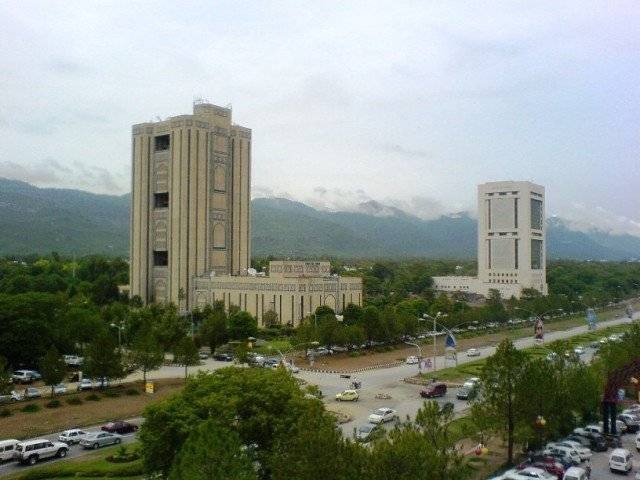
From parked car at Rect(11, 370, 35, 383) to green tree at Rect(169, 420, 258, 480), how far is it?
32.4 metres

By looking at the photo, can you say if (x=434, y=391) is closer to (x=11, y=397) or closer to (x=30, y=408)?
(x=30, y=408)

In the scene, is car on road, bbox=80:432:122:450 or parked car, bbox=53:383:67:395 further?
parked car, bbox=53:383:67:395

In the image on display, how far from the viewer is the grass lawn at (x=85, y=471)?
2539 centimetres

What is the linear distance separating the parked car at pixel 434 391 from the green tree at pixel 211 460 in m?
26.0

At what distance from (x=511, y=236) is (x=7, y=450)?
104 m

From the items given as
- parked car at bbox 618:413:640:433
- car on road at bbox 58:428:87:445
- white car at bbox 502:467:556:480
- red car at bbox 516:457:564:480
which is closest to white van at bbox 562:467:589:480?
white car at bbox 502:467:556:480

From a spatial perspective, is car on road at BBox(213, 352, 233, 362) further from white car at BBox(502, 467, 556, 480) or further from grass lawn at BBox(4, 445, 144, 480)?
white car at BBox(502, 467, 556, 480)

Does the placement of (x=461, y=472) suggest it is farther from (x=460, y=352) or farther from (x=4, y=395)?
(x=460, y=352)

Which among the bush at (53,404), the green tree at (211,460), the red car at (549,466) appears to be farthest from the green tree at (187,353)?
the green tree at (211,460)

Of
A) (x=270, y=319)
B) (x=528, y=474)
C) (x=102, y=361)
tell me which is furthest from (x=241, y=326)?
(x=528, y=474)

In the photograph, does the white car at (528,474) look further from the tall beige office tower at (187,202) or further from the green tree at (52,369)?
the tall beige office tower at (187,202)

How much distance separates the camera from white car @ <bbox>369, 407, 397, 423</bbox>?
3370 cm

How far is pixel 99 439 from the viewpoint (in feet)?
98.9

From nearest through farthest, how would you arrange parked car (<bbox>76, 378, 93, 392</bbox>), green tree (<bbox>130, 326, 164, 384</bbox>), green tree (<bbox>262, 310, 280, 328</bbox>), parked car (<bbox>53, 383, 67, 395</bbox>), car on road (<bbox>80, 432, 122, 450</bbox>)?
car on road (<bbox>80, 432, 122, 450</bbox>), parked car (<bbox>53, 383, 67, 395</bbox>), parked car (<bbox>76, 378, 93, 392</bbox>), green tree (<bbox>130, 326, 164, 384</bbox>), green tree (<bbox>262, 310, 280, 328</bbox>)
